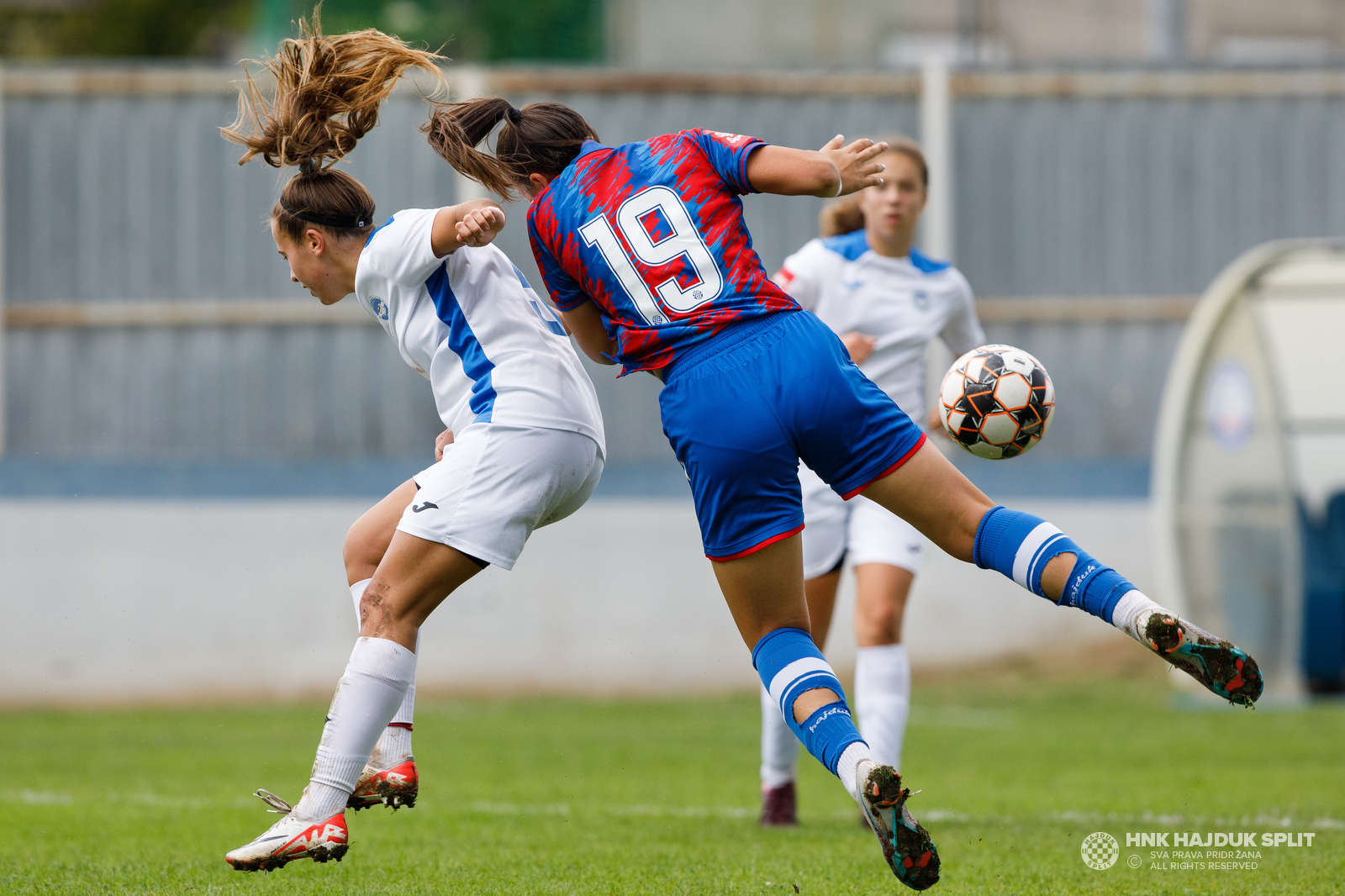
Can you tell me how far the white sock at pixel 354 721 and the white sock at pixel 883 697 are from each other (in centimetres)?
205

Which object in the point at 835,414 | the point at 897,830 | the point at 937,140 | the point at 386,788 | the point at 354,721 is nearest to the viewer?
the point at 897,830

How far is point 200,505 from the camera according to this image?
11641 millimetres

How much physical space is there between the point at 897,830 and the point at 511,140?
2.10 metres

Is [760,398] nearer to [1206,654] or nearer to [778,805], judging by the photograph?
[1206,654]

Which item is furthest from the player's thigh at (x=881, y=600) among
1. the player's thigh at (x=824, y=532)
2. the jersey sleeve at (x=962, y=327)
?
the jersey sleeve at (x=962, y=327)

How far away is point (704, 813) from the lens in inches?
236

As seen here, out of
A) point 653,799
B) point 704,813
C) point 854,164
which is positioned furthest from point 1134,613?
point 653,799

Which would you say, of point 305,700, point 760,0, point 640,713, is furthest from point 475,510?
point 760,0

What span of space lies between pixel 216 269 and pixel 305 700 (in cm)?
440

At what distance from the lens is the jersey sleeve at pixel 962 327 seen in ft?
19.1

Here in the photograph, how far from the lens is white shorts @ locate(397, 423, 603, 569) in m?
3.92

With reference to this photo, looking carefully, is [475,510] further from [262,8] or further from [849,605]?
[262,8]

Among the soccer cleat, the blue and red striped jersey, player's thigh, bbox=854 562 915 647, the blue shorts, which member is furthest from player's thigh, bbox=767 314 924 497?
the soccer cleat

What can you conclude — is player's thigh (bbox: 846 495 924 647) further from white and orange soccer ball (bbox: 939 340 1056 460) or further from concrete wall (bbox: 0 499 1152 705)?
concrete wall (bbox: 0 499 1152 705)
